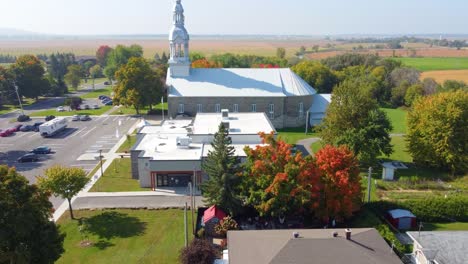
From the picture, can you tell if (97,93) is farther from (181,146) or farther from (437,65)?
(437,65)

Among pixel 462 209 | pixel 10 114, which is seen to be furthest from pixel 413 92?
pixel 10 114

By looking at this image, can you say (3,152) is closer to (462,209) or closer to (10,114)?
(10,114)

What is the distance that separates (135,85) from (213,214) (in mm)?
43954

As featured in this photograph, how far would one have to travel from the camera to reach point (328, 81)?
91062 mm

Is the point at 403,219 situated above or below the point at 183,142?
below

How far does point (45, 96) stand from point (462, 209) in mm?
93635

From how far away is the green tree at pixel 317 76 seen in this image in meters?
89.5

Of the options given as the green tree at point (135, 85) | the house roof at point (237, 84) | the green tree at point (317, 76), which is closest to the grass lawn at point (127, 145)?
the house roof at point (237, 84)

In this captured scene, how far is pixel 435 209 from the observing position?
33.0 metres

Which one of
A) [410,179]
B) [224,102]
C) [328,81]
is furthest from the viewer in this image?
[328,81]

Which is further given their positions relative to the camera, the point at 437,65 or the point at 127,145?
the point at 437,65

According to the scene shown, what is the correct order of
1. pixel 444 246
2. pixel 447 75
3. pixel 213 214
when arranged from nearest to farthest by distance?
pixel 444 246 → pixel 213 214 → pixel 447 75

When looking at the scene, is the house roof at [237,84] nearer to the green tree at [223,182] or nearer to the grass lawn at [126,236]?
the grass lawn at [126,236]

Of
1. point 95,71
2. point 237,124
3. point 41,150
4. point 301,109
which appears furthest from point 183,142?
point 95,71
